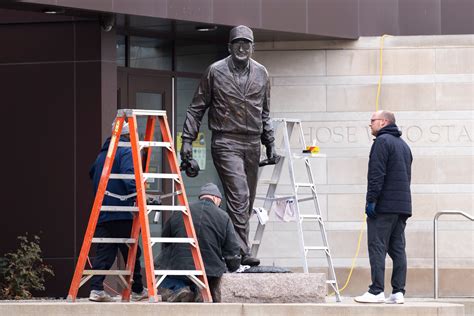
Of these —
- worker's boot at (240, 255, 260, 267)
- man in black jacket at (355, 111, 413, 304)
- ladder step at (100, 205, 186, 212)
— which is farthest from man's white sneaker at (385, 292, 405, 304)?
ladder step at (100, 205, 186, 212)

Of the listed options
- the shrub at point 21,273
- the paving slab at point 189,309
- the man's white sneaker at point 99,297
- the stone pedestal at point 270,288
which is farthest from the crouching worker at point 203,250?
the shrub at point 21,273

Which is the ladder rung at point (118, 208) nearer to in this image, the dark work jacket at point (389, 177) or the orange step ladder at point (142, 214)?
the orange step ladder at point (142, 214)

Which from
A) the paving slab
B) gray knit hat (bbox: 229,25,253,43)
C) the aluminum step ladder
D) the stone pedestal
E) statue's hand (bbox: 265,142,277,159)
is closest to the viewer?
the paving slab

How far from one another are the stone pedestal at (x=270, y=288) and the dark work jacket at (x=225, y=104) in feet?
5.24

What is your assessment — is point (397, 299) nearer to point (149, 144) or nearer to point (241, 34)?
point (149, 144)

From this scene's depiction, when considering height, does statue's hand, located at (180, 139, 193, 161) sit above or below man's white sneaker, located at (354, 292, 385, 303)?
above

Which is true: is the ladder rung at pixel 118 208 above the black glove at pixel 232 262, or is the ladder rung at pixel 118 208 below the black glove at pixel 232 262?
above

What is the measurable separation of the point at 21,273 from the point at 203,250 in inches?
142

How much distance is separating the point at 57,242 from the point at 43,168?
91cm

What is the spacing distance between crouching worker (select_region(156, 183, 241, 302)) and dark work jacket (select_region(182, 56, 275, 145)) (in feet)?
2.87

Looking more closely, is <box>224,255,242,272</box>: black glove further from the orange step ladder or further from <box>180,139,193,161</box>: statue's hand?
<box>180,139,193,161</box>: statue's hand

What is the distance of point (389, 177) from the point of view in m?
14.2

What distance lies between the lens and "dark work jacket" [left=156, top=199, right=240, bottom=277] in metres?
13.5

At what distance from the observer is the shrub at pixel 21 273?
16516mm
